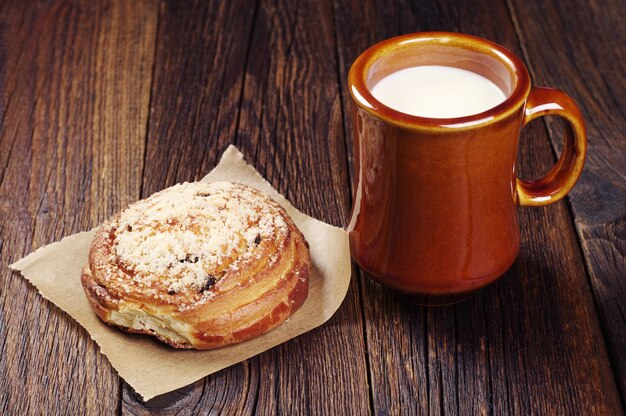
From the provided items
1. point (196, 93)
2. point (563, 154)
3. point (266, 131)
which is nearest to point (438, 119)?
point (563, 154)

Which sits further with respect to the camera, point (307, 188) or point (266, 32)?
point (266, 32)

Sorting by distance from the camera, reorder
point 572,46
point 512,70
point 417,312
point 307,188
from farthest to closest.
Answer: point 572,46 → point 307,188 → point 417,312 → point 512,70

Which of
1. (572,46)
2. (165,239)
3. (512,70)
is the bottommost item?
(572,46)

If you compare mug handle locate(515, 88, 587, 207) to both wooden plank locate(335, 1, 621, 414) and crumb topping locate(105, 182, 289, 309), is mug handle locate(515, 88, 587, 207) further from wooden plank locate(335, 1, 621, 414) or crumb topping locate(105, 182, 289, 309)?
crumb topping locate(105, 182, 289, 309)

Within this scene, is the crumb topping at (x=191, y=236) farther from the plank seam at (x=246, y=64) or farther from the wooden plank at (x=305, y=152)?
the plank seam at (x=246, y=64)

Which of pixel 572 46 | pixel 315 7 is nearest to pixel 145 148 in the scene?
pixel 315 7

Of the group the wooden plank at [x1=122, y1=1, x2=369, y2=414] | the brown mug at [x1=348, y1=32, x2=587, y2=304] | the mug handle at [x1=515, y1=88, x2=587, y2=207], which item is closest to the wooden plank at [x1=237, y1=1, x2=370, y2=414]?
the wooden plank at [x1=122, y1=1, x2=369, y2=414]

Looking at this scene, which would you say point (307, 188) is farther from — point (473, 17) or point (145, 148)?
point (473, 17)
